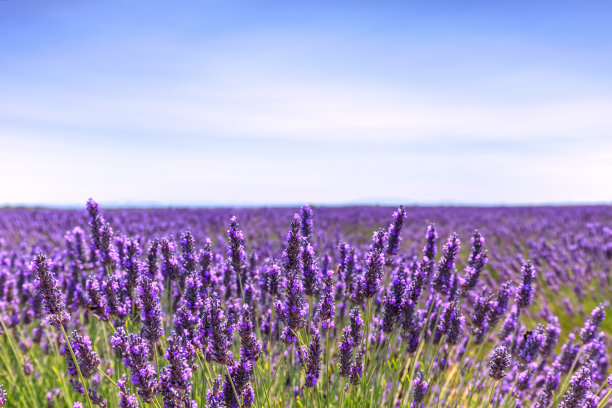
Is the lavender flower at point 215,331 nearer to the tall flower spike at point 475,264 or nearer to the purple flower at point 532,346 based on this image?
the tall flower spike at point 475,264

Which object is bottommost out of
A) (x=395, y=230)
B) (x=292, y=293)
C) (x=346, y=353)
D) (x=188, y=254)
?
(x=346, y=353)

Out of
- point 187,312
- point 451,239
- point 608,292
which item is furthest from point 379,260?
point 608,292

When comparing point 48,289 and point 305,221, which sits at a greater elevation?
point 305,221

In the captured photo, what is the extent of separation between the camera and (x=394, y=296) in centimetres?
248

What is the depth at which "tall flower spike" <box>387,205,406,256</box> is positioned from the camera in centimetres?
262

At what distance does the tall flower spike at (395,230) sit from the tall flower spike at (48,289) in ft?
6.50

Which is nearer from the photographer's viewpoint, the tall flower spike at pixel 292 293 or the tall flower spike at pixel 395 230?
the tall flower spike at pixel 292 293

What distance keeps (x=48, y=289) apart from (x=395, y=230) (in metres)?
2.05

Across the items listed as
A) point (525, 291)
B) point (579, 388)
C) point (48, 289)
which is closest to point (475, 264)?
point (525, 291)

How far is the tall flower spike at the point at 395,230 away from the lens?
8.59ft

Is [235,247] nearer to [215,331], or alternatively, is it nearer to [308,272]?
[308,272]

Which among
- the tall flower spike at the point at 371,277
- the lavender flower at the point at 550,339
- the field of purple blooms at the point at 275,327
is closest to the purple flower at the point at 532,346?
the field of purple blooms at the point at 275,327

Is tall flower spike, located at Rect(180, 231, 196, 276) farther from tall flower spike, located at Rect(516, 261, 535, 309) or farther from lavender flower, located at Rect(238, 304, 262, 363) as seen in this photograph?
tall flower spike, located at Rect(516, 261, 535, 309)

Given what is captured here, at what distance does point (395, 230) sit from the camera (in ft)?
8.68
